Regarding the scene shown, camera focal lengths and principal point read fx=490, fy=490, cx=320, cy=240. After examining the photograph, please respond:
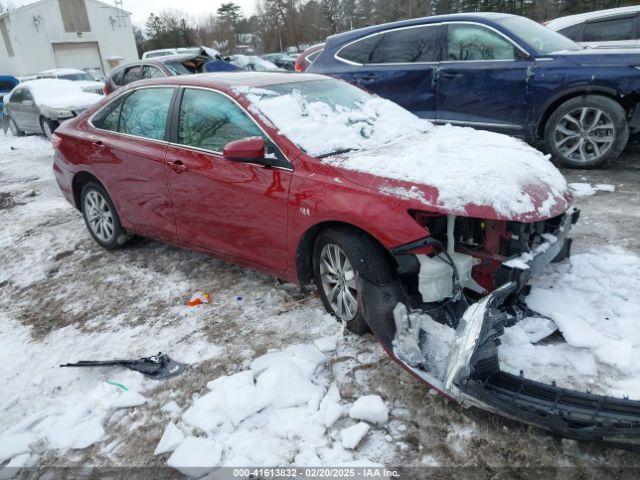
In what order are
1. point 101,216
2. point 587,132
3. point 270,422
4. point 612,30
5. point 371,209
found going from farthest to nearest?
point 612,30 < point 587,132 < point 101,216 < point 371,209 < point 270,422

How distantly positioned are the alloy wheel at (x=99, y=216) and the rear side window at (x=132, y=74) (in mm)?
6032

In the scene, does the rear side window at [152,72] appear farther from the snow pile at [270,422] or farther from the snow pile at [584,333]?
the snow pile at [584,333]

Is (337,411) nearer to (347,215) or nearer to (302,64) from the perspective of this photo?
(347,215)

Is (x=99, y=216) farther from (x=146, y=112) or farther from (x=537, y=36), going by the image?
(x=537, y=36)

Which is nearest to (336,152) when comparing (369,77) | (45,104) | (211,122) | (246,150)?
(246,150)

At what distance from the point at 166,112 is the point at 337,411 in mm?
2754

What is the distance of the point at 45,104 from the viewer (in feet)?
37.8

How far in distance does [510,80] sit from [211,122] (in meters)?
3.84

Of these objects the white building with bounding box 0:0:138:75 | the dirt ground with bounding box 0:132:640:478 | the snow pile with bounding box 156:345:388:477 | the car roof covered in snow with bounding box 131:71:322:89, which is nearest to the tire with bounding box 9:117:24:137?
the dirt ground with bounding box 0:132:640:478

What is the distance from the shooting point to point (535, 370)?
261 centimetres

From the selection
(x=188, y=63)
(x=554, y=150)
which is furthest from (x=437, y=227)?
(x=188, y=63)

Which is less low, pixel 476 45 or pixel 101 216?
pixel 476 45

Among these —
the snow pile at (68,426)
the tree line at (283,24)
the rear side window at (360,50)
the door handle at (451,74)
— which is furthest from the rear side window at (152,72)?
the tree line at (283,24)

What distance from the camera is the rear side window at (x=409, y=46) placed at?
6375 millimetres
